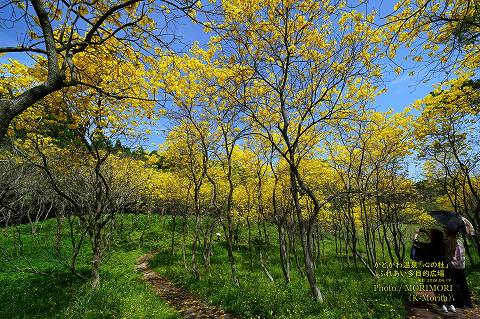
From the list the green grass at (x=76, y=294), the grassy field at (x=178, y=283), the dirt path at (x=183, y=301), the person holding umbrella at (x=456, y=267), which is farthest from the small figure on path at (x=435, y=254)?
the green grass at (x=76, y=294)

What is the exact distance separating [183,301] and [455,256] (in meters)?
8.85

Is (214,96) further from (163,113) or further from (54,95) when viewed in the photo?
(54,95)

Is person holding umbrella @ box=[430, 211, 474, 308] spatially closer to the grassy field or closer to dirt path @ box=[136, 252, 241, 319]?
the grassy field

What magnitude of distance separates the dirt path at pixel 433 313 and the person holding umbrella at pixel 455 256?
268mm

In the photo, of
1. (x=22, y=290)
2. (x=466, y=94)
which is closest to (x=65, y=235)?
(x=22, y=290)

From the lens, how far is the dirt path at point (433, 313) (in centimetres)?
628

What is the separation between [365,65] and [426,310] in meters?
6.27

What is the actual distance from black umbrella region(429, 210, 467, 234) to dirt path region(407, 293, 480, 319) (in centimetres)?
184

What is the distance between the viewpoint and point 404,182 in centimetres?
1852

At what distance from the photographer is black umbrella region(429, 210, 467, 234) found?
636 centimetres

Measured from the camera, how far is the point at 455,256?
21.9ft

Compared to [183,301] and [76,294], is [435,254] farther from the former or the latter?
[76,294]

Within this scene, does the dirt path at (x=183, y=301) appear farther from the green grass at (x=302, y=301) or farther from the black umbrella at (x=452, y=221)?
the black umbrella at (x=452, y=221)

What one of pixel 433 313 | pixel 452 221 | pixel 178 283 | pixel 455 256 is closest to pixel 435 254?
pixel 455 256
